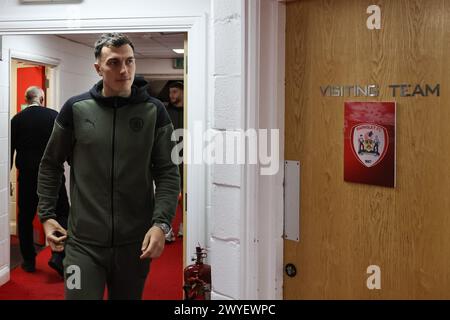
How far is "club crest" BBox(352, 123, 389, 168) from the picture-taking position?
53.3 inches

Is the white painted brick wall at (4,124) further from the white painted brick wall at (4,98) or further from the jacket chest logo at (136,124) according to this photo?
the jacket chest logo at (136,124)

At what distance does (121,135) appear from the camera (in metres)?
2.06

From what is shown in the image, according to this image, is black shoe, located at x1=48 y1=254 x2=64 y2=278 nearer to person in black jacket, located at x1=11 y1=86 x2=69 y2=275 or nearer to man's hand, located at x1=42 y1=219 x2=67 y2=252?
person in black jacket, located at x1=11 y1=86 x2=69 y2=275

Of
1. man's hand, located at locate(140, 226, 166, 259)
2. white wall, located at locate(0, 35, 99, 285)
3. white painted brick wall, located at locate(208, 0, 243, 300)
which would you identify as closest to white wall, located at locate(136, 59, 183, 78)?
white wall, located at locate(0, 35, 99, 285)

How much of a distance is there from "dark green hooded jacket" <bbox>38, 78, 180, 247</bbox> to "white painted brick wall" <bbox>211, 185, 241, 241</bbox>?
564 millimetres

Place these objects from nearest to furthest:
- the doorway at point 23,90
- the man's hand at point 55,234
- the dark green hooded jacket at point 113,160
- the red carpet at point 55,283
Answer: the dark green hooded jacket at point 113,160 → the man's hand at point 55,234 → the red carpet at point 55,283 → the doorway at point 23,90

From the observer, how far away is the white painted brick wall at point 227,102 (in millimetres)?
1509

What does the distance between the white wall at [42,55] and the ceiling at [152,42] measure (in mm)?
99

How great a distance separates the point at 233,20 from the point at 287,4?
0.16 meters

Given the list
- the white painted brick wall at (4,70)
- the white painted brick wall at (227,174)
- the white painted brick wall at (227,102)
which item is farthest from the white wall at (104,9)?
the white painted brick wall at (227,174)
